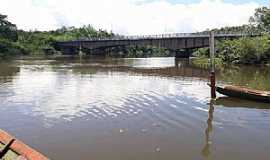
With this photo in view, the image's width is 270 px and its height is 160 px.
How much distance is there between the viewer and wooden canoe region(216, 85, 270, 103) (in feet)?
92.4

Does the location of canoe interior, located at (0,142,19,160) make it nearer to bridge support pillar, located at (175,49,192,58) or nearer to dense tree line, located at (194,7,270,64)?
dense tree line, located at (194,7,270,64)

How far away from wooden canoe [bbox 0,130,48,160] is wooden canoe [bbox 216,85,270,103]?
18.6 metres

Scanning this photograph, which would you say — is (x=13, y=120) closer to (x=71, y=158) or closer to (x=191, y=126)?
(x=71, y=158)

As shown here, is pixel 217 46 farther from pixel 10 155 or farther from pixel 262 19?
pixel 10 155

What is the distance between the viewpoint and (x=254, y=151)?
56.9ft

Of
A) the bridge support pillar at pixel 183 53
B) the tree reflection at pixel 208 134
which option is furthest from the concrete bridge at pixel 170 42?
the tree reflection at pixel 208 134

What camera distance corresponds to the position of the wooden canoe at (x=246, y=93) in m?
28.2

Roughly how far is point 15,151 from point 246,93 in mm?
19434

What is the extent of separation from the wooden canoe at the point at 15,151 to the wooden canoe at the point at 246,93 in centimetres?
1861

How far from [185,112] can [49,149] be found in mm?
10186

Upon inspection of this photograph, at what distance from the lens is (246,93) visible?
29.3 meters

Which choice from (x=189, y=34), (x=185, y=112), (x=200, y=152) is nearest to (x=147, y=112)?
(x=185, y=112)

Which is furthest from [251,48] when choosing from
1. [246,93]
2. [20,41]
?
[20,41]

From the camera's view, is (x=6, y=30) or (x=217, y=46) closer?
(x=217, y=46)
